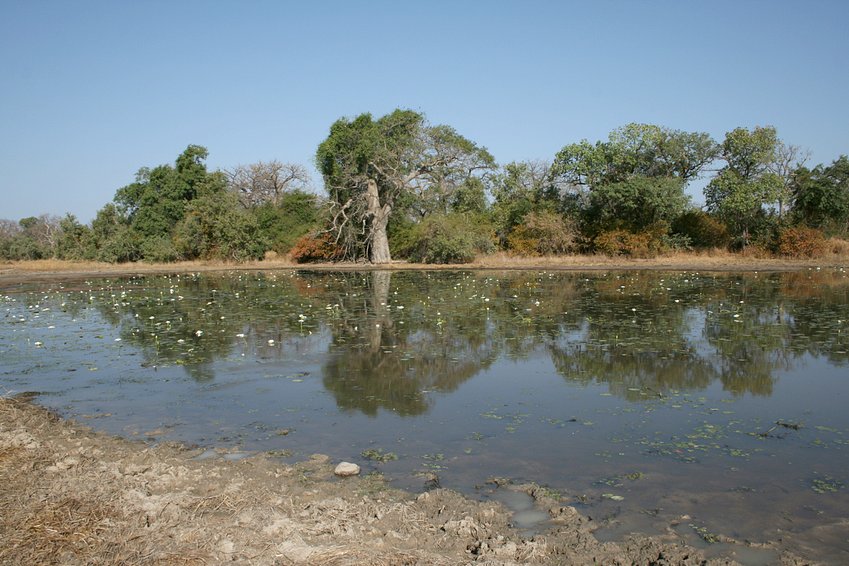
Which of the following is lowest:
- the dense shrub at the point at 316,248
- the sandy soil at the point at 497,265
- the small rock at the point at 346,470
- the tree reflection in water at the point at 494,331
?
the small rock at the point at 346,470

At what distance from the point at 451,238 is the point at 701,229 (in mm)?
14961

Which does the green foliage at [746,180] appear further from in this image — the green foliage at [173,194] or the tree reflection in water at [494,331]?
the green foliage at [173,194]

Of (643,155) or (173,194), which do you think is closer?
(643,155)

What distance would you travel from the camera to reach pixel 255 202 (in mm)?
61906

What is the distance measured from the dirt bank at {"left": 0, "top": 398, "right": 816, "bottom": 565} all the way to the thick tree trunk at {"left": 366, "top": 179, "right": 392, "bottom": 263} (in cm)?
3408

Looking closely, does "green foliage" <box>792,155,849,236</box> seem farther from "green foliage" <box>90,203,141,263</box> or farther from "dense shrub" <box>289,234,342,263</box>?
"green foliage" <box>90,203,141,263</box>

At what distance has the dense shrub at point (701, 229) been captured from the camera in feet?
120

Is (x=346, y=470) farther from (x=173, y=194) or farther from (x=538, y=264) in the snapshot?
(x=173, y=194)

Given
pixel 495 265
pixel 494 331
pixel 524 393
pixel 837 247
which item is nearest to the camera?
pixel 524 393

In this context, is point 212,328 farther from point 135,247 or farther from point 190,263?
point 135,247

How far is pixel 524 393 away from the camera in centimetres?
844

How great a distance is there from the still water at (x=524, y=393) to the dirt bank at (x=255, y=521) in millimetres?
405

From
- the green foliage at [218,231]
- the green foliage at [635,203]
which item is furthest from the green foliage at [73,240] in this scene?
the green foliage at [635,203]

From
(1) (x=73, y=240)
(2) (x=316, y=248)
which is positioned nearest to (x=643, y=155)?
(2) (x=316, y=248)
